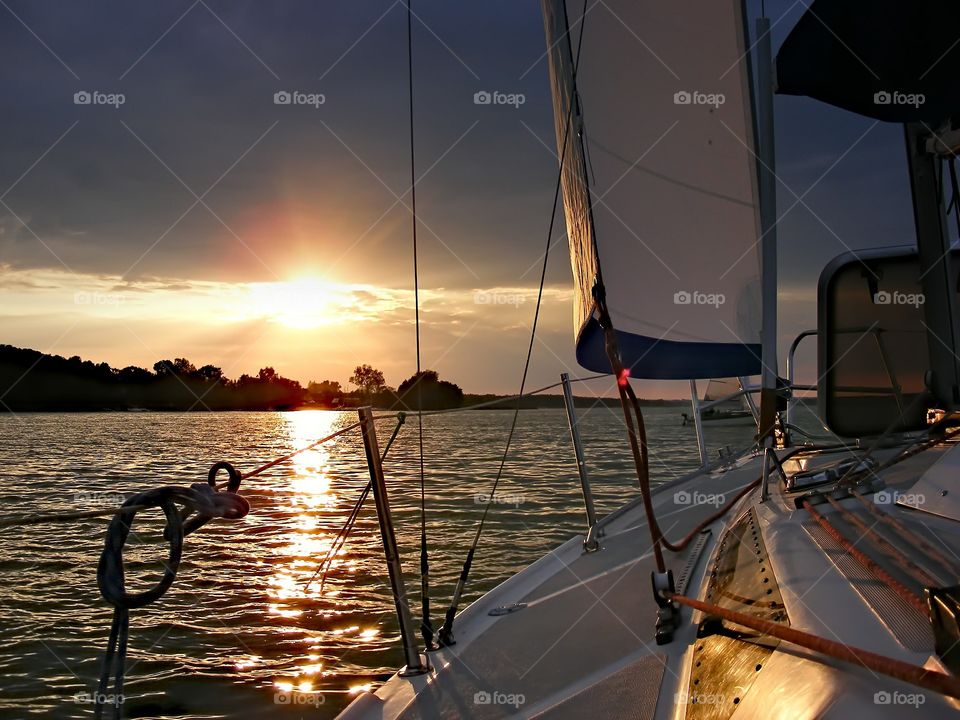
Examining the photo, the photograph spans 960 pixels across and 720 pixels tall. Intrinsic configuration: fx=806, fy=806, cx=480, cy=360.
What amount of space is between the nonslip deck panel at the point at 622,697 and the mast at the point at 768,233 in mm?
1762

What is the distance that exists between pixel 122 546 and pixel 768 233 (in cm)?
319

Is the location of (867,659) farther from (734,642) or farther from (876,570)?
(734,642)

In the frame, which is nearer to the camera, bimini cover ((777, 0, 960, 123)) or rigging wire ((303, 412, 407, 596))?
rigging wire ((303, 412, 407, 596))

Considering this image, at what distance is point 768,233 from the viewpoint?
12.8 feet

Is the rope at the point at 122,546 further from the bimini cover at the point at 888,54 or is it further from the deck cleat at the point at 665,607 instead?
the bimini cover at the point at 888,54

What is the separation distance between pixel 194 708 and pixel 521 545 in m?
4.19

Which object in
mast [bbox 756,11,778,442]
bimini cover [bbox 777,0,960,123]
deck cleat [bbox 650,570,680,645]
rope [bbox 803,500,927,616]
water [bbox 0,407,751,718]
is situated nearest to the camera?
rope [bbox 803,500,927,616]

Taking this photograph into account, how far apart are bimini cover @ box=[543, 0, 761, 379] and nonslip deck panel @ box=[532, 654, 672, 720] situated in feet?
6.36

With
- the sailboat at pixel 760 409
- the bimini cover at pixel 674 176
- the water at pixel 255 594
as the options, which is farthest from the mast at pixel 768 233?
the water at pixel 255 594

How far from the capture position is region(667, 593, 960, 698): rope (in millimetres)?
1318

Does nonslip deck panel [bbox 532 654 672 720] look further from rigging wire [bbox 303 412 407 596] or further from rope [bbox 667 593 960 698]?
rigging wire [bbox 303 412 407 596]

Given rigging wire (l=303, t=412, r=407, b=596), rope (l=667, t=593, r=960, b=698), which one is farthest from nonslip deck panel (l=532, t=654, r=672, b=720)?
rigging wire (l=303, t=412, r=407, b=596)

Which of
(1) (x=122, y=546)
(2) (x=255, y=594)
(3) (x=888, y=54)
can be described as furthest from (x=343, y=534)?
(2) (x=255, y=594)

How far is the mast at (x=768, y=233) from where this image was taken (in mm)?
3912
